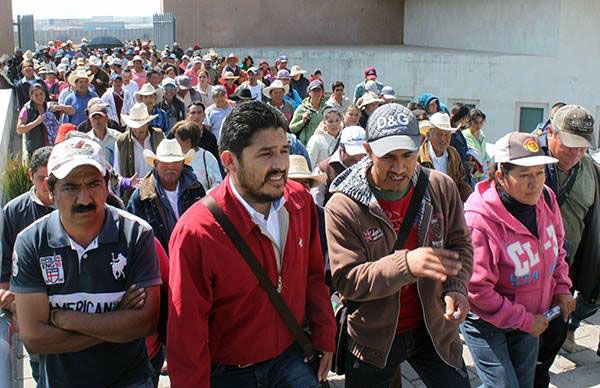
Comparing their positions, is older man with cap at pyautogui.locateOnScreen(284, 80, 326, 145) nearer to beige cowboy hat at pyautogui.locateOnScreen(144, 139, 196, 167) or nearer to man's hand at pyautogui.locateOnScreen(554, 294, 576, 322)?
beige cowboy hat at pyautogui.locateOnScreen(144, 139, 196, 167)

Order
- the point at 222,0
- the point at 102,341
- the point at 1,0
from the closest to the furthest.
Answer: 1. the point at 102,341
2. the point at 1,0
3. the point at 222,0

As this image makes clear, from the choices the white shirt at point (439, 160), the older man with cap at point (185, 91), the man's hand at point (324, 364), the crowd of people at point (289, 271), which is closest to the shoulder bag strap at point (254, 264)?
the crowd of people at point (289, 271)

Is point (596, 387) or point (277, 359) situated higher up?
point (277, 359)

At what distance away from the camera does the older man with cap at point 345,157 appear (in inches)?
207

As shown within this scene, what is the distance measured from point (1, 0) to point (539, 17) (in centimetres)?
2131

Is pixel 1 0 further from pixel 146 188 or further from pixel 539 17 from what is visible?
pixel 146 188

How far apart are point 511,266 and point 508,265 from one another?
2 cm

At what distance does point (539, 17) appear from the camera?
1783cm

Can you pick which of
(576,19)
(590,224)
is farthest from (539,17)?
(590,224)

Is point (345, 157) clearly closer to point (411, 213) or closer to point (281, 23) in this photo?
point (411, 213)

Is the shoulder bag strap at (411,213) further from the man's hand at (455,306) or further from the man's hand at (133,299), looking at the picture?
the man's hand at (133,299)

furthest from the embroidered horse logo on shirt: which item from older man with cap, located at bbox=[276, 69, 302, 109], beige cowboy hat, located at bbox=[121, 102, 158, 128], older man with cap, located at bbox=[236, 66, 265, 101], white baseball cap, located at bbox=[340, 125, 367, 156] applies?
older man with cap, located at bbox=[236, 66, 265, 101]

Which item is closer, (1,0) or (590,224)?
(590,224)

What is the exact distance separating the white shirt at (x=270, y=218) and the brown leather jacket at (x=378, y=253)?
0.34 metres
